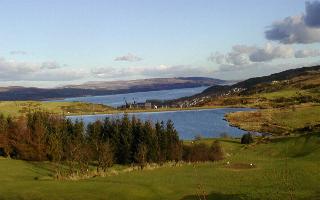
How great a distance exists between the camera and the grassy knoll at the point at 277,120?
135 meters

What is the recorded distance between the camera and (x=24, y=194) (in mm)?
37781

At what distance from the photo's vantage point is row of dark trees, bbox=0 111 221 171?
2908 inches

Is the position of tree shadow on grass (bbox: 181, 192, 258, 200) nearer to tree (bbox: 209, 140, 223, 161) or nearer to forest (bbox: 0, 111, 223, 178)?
forest (bbox: 0, 111, 223, 178)

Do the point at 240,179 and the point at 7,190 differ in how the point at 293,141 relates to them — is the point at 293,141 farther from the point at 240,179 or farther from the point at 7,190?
the point at 7,190

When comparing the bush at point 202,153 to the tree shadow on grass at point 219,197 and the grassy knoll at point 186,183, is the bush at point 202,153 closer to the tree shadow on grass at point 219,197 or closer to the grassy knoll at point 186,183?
the grassy knoll at point 186,183

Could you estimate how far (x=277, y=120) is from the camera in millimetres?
152250

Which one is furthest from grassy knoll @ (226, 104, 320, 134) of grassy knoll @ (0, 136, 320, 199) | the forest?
grassy knoll @ (0, 136, 320, 199)

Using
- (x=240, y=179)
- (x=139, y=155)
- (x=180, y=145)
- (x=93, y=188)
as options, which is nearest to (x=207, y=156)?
(x=180, y=145)

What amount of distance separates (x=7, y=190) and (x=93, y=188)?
24.9 feet

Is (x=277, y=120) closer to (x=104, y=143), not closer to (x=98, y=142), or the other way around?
(x=98, y=142)

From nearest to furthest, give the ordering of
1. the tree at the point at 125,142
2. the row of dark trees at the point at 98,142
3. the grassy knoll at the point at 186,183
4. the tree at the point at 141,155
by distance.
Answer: the grassy knoll at the point at 186,183 < the tree at the point at 141,155 < the row of dark trees at the point at 98,142 < the tree at the point at 125,142

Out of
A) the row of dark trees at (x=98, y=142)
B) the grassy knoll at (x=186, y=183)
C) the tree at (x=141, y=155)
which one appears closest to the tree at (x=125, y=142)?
the row of dark trees at (x=98, y=142)

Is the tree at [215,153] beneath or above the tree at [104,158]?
beneath

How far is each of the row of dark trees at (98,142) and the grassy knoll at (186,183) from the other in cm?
908
